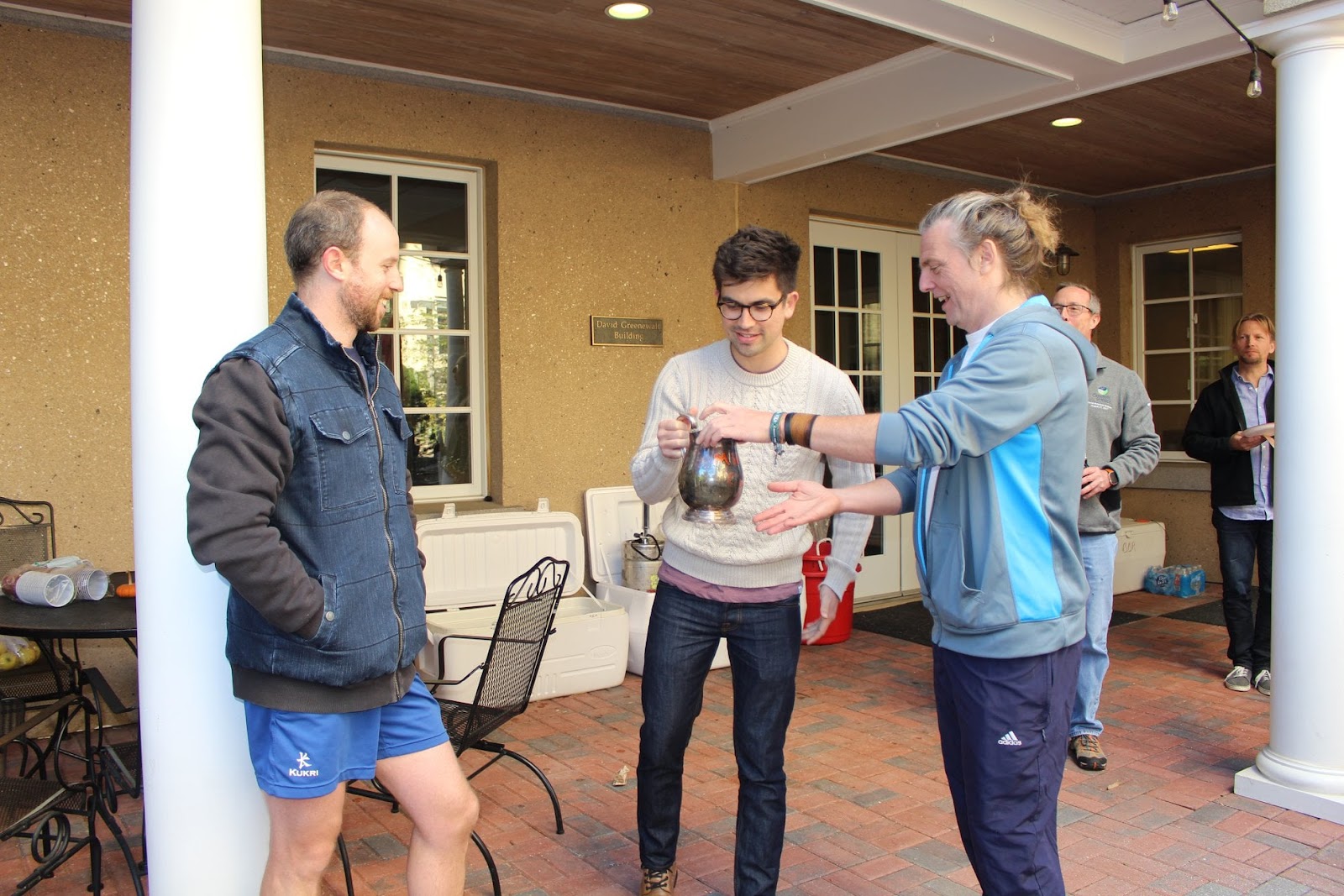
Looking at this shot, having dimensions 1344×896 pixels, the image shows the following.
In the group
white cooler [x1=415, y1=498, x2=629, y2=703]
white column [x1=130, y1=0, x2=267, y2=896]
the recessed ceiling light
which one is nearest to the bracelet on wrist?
white column [x1=130, y1=0, x2=267, y2=896]

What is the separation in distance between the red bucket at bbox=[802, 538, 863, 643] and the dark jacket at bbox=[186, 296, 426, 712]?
13.6 feet

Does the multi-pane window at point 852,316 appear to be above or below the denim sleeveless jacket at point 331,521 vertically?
above

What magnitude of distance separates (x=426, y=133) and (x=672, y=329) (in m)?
1.92

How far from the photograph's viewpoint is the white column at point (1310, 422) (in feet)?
13.2

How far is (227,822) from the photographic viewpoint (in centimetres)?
257

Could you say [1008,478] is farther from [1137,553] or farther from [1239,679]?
[1137,553]

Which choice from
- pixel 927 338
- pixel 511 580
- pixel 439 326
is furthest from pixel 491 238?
pixel 927 338

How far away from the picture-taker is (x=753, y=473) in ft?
9.89

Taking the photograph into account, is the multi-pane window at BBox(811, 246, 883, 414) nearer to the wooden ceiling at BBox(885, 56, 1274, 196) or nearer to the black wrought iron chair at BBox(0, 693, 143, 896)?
the wooden ceiling at BBox(885, 56, 1274, 196)

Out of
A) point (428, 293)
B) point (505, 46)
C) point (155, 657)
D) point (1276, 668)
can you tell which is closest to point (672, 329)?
point (428, 293)

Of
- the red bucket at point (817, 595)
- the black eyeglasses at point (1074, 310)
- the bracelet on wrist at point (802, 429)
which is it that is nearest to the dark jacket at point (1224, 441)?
the black eyeglasses at point (1074, 310)

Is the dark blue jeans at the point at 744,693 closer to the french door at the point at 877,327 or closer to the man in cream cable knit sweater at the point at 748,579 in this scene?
the man in cream cable knit sweater at the point at 748,579

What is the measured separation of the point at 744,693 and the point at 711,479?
0.70 meters

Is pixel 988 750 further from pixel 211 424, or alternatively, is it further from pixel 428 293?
pixel 428 293
